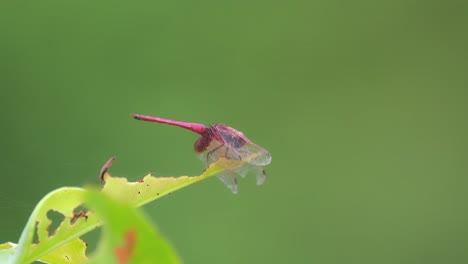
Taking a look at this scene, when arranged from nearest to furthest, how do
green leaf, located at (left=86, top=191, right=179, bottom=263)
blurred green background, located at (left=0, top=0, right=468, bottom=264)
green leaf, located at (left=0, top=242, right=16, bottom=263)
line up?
green leaf, located at (left=86, top=191, right=179, bottom=263), green leaf, located at (left=0, top=242, right=16, bottom=263), blurred green background, located at (left=0, top=0, right=468, bottom=264)

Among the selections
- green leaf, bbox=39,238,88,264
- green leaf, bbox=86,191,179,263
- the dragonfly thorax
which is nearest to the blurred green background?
the dragonfly thorax

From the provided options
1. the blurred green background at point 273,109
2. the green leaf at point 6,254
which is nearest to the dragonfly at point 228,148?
the green leaf at point 6,254

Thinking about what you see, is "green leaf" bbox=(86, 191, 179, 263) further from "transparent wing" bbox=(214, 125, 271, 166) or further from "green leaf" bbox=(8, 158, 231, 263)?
"transparent wing" bbox=(214, 125, 271, 166)

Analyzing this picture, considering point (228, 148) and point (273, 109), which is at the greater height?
point (228, 148)

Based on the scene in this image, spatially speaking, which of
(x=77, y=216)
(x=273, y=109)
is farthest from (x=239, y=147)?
(x=273, y=109)

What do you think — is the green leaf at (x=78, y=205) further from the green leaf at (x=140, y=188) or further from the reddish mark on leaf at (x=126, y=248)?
the reddish mark on leaf at (x=126, y=248)

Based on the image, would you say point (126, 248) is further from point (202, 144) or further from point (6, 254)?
point (202, 144)
